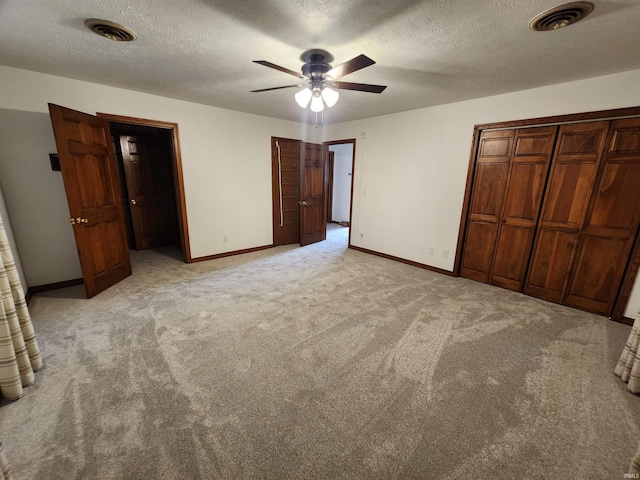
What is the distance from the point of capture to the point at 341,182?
7621mm

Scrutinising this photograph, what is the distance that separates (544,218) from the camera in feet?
9.87

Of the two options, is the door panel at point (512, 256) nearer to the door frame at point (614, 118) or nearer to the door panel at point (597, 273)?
the door panel at point (597, 273)

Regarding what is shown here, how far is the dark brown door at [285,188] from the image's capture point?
4.88 m

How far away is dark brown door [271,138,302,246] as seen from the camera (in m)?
4.88

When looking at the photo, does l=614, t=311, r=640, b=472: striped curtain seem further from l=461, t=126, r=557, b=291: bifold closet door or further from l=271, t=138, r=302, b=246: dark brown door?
l=271, t=138, r=302, b=246: dark brown door

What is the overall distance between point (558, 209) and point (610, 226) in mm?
444

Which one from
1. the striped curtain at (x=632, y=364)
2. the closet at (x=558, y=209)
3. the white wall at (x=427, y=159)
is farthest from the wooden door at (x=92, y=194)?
the striped curtain at (x=632, y=364)

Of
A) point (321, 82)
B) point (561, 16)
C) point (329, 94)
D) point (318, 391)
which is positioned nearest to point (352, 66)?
point (329, 94)

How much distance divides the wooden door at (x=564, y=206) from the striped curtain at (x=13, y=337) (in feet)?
15.7

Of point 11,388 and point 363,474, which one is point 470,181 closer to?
point 363,474

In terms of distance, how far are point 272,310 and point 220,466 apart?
1505 mm

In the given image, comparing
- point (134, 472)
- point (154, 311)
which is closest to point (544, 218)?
point (134, 472)

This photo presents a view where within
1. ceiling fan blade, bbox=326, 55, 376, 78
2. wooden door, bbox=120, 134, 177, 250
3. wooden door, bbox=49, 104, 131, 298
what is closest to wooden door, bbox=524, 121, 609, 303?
ceiling fan blade, bbox=326, 55, 376, 78

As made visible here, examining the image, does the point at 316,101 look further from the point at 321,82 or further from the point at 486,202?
the point at 486,202
